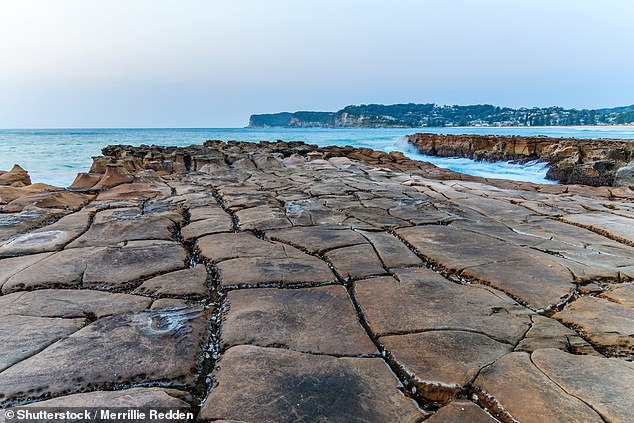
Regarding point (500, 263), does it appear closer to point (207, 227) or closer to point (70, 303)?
point (207, 227)

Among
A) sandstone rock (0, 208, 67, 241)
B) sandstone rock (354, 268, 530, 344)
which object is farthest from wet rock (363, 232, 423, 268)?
sandstone rock (0, 208, 67, 241)

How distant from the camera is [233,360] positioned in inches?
60.7

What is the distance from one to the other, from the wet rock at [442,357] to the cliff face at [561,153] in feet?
35.5

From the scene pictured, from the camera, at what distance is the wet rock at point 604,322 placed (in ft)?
5.48

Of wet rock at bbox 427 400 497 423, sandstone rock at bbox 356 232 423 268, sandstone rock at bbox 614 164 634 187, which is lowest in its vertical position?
sandstone rock at bbox 614 164 634 187

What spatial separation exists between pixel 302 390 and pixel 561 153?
17481 millimetres

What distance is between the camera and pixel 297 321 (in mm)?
1855

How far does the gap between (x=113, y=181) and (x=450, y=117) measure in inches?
4018

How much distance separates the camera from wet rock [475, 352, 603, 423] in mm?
1234

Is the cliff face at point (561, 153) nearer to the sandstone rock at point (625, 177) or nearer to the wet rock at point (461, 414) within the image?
the sandstone rock at point (625, 177)

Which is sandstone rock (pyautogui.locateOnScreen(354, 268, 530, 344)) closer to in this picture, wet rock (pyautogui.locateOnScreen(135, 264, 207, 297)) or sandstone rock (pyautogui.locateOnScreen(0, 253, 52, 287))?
wet rock (pyautogui.locateOnScreen(135, 264, 207, 297))

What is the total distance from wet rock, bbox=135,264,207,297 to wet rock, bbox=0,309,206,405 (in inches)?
11.2

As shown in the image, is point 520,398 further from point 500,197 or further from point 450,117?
point 450,117

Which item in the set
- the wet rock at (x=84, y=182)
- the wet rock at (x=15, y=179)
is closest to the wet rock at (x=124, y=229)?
the wet rock at (x=84, y=182)
